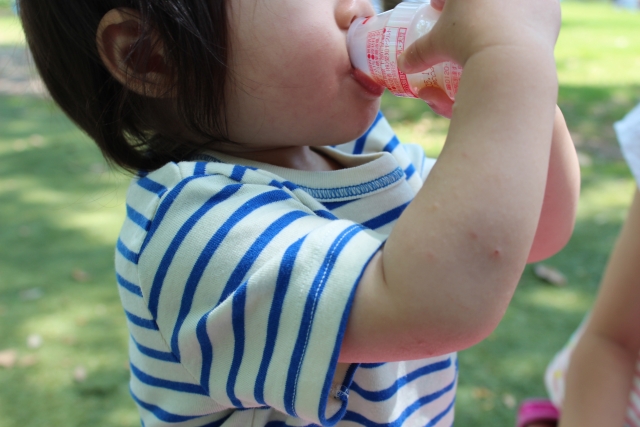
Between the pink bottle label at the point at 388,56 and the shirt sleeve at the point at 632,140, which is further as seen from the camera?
the shirt sleeve at the point at 632,140

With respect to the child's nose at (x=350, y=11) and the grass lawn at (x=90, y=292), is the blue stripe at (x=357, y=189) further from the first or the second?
the grass lawn at (x=90, y=292)

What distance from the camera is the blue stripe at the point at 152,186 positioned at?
89 cm

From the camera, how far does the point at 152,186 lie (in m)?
0.93

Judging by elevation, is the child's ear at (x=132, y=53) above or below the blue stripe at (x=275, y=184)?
above

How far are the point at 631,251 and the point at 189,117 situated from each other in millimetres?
999

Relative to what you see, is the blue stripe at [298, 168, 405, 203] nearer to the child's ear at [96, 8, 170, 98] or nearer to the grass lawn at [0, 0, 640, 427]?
the child's ear at [96, 8, 170, 98]

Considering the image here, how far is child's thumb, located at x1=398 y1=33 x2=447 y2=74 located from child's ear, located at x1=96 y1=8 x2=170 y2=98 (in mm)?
389

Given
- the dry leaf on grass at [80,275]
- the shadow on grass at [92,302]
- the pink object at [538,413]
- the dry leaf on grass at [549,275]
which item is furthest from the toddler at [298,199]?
the dry leaf on grass at [80,275]

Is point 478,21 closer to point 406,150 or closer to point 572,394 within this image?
point 406,150

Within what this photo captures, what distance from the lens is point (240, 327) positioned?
2.60 feet

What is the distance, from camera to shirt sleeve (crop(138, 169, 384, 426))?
740 mm

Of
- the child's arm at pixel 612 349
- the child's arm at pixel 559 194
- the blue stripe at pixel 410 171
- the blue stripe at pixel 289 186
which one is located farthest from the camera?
the child's arm at pixel 612 349

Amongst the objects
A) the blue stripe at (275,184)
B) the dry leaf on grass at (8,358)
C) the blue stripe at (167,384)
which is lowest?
the dry leaf on grass at (8,358)

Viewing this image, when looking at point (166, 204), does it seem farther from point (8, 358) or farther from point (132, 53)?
point (8, 358)
